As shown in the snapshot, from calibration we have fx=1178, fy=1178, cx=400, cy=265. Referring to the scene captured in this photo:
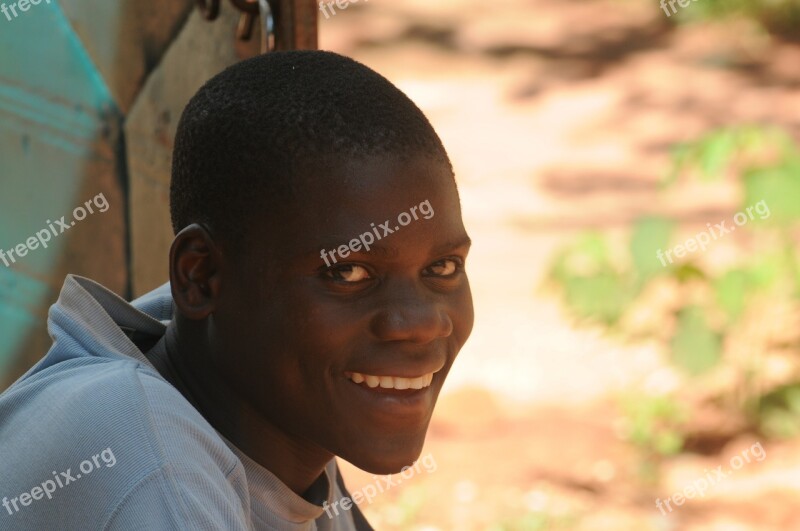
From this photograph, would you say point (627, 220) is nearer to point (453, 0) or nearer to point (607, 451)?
point (607, 451)

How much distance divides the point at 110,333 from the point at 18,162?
57.1 inches

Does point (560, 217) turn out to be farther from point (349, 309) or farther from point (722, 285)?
point (349, 309)

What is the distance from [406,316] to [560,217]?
5.05 metres

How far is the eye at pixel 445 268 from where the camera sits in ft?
5.06

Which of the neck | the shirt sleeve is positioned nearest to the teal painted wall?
the neck

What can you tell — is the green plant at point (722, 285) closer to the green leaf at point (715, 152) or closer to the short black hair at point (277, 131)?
the green leaf at point (715, 152)

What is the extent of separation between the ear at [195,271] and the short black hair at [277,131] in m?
0.03

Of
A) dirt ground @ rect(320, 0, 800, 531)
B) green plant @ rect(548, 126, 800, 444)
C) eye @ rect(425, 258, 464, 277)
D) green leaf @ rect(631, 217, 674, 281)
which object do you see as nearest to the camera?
eye @ rect(425, 258, 464, 277)

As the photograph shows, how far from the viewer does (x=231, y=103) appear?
154 centimetres

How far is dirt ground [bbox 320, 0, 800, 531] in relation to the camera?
4.43 meters

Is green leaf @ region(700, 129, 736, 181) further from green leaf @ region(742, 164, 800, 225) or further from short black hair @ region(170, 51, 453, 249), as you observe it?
short black hair @ region(170, 51, 453, 249)

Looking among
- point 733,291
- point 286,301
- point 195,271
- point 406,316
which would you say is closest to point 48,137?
point 195,271

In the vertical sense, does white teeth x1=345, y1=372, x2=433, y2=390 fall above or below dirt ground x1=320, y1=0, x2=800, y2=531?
above

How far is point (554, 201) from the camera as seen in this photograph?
21.5 feet
